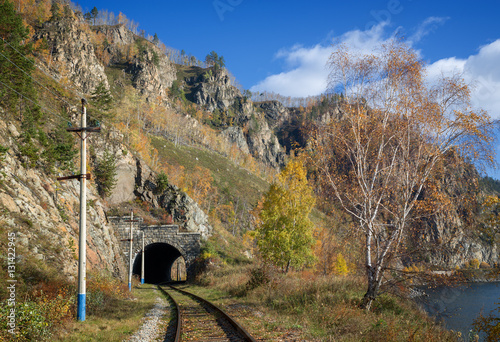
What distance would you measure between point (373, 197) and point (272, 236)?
11702 millimetres

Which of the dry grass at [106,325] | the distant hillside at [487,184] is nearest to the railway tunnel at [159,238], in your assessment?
the dry grass at [106,325]

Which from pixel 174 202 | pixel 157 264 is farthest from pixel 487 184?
pixel 157 264

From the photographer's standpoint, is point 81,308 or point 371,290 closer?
point 81,308

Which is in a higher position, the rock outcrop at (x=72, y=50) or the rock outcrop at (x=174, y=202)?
the rock outcrop at (x=72, y=50)

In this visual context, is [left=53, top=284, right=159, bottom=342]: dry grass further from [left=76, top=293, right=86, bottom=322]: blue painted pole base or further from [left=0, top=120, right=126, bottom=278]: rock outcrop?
[left=0, top=120, right=126, bottom=278]: rock outcrop

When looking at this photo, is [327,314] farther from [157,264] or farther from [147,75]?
[147,75]

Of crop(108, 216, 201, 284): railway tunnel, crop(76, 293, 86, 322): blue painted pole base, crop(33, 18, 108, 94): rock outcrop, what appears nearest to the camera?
crop(76, 293, 86, 322): blue painted pole base

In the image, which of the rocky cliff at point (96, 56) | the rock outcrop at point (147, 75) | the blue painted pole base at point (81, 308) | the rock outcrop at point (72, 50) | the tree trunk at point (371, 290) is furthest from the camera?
the rock outcrop at point (147, 75)

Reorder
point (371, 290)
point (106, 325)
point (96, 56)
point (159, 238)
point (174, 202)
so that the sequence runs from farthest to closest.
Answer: point (96, 56) → point (174, 202) → point (159, 238) → point (371, 290) → point (106, 325)

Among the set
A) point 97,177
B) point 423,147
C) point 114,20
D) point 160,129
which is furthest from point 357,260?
point 114,20

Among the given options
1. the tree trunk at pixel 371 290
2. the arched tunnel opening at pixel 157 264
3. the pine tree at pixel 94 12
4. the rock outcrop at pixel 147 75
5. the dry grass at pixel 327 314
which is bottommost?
the arched tunnel opening at pixel 157 264

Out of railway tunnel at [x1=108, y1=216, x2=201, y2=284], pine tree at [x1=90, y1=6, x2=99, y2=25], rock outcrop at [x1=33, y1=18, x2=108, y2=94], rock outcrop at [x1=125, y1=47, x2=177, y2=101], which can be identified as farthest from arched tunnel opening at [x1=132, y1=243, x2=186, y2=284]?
pine tree at [x1=90, y1=6, x2=99, y2=25]

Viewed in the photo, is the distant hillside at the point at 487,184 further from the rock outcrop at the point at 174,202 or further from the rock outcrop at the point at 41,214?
the rock outcrop at the point at 174,202

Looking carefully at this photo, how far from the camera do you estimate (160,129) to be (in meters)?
107
